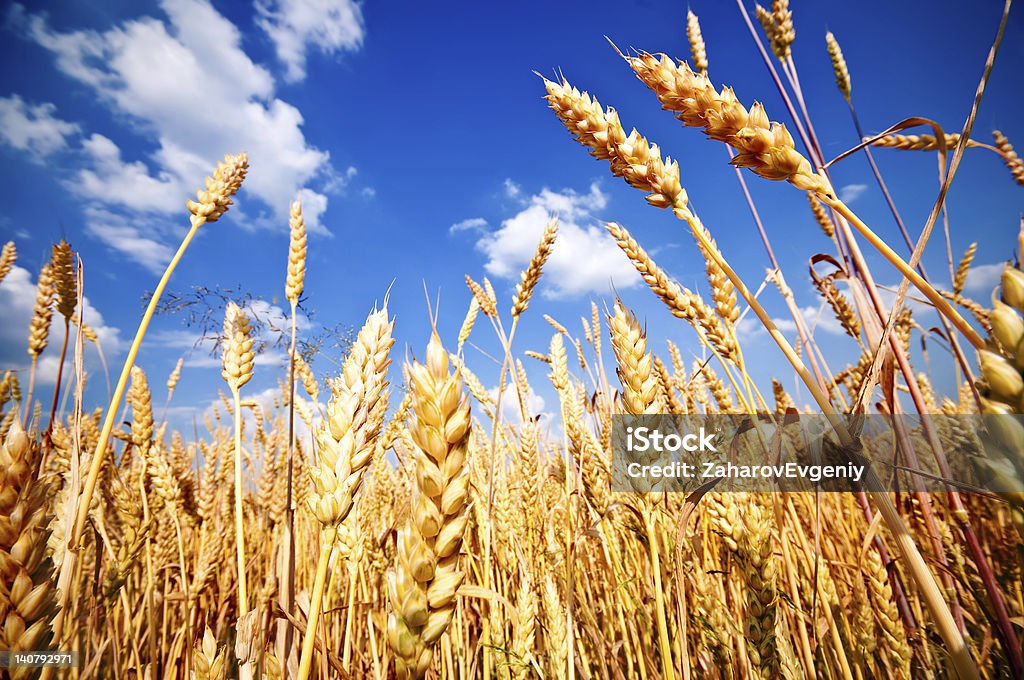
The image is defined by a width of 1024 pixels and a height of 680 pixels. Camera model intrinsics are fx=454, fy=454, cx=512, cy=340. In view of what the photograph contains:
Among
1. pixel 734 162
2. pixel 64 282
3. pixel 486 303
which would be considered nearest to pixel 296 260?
pixel 64 282

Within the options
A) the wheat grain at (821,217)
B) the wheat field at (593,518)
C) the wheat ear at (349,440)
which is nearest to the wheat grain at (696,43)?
the wheat field at (593,518)

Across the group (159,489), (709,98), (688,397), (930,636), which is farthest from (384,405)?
(930,636)

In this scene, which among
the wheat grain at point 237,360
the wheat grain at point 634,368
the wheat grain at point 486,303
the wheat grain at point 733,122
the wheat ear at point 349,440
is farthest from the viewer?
the wheat grain at point 486,303

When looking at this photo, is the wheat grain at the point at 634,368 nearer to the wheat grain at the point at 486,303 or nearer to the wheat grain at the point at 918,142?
the wheat grain at the point at 918,142

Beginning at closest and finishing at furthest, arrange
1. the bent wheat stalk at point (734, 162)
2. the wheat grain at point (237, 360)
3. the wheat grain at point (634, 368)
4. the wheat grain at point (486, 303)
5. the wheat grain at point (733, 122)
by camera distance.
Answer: the bent wheat stalk at point (734, 162), the wheat grain at point (733, 122), the wheat grain at point (634, 368), the wheat grain at point (237, 360), the wheat grain at point (486, 303)

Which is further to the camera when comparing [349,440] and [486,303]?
[486,303]

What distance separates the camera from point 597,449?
5.54 feet

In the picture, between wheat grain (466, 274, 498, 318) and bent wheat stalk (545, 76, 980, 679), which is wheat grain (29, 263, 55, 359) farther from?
bent wheat stalk (545, 76, 980, 679)

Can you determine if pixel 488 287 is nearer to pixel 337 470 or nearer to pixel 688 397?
pixel 688 397

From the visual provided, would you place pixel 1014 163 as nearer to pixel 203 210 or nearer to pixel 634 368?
pixel 634 368

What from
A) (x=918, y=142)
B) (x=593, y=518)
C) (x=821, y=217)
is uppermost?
(x=821, y=217)

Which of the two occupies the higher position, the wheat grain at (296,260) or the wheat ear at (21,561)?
the wheat grain at (296,260)

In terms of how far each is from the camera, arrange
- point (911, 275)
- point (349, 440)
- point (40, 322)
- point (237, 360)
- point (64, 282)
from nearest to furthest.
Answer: point (911, 275), point (349, 440), point (237, 360), point (64, 282), point (40, 322)

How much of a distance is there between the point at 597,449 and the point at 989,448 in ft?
4.13
